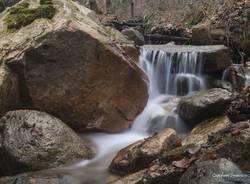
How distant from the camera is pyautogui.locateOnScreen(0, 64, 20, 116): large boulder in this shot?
23.2 feet

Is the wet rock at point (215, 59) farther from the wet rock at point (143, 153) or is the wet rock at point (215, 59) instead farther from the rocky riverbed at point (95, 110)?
the wet rock at point (143, 153)

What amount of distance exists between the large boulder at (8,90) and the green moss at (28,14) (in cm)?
123

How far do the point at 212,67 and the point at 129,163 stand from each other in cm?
453

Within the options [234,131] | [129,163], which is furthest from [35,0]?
[234,131]

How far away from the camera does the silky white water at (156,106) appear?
6.48 m

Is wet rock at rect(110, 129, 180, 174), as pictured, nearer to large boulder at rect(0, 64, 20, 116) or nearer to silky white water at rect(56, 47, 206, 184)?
silky white water at rect(56, 47, 206, 184)

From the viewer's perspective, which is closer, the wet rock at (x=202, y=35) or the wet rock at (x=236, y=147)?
the wet rock at (x=236, y=147)

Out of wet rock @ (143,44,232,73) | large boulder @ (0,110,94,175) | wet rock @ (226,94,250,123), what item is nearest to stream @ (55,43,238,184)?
wet rock @ (143,44,232,73)

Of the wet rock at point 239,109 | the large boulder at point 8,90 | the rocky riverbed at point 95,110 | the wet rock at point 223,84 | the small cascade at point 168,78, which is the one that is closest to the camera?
the rocky riverbed at point 95,110

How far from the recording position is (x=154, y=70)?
10.3 metres

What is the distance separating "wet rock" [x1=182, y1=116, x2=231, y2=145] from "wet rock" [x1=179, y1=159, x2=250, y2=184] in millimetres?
1992

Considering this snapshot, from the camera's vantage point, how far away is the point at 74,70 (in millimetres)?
7539

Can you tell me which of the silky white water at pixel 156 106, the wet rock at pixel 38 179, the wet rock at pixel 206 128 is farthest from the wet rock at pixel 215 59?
the wet rock at pixel 38 179

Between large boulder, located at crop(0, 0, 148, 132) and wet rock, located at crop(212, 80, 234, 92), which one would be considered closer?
large boulder, located at crop(0, 0, 148, 132)
